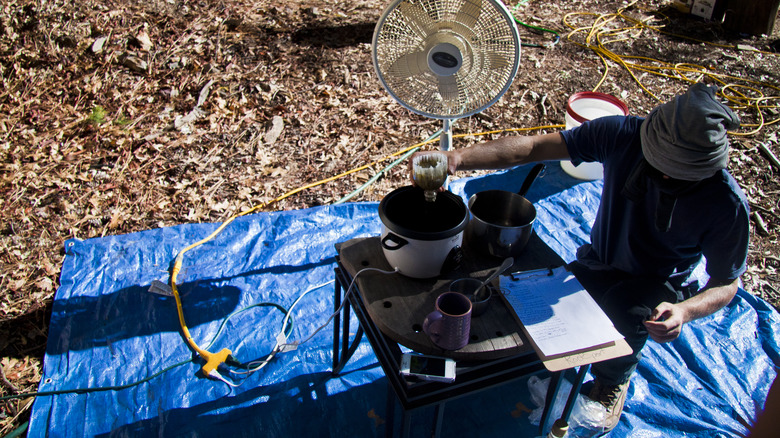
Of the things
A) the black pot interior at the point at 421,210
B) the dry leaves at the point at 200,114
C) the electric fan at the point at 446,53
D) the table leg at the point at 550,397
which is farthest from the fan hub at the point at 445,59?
Answer: the dry leaves at the point at 200,114

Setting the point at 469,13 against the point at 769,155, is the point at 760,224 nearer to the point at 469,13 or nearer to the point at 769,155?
the point at 769,155

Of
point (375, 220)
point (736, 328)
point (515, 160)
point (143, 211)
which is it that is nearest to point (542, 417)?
point (515, 160)

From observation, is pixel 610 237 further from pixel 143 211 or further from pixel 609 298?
pixel 143 211

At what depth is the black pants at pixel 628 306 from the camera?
2348 millimetres

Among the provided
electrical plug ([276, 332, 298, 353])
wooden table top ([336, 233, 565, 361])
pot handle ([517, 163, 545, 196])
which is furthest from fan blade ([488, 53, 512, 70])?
electrical plug ([276, 332, 298, 353])

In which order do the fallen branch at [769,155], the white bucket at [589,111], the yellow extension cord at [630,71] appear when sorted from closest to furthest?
1. the white bucket at [589,111]
2. the yellow extension cord at [630,71]
3. the fallen branch at [769,155]

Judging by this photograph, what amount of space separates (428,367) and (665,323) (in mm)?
970

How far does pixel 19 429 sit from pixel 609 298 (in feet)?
9.82

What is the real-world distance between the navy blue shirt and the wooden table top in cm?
50

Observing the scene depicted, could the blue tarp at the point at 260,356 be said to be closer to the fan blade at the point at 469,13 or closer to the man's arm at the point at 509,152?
the man's arm at the point at 509,152

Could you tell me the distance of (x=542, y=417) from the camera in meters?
2.40

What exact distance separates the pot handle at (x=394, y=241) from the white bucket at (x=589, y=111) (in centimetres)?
253

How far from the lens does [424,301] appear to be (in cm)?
191

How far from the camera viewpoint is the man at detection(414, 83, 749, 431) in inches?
75.9
